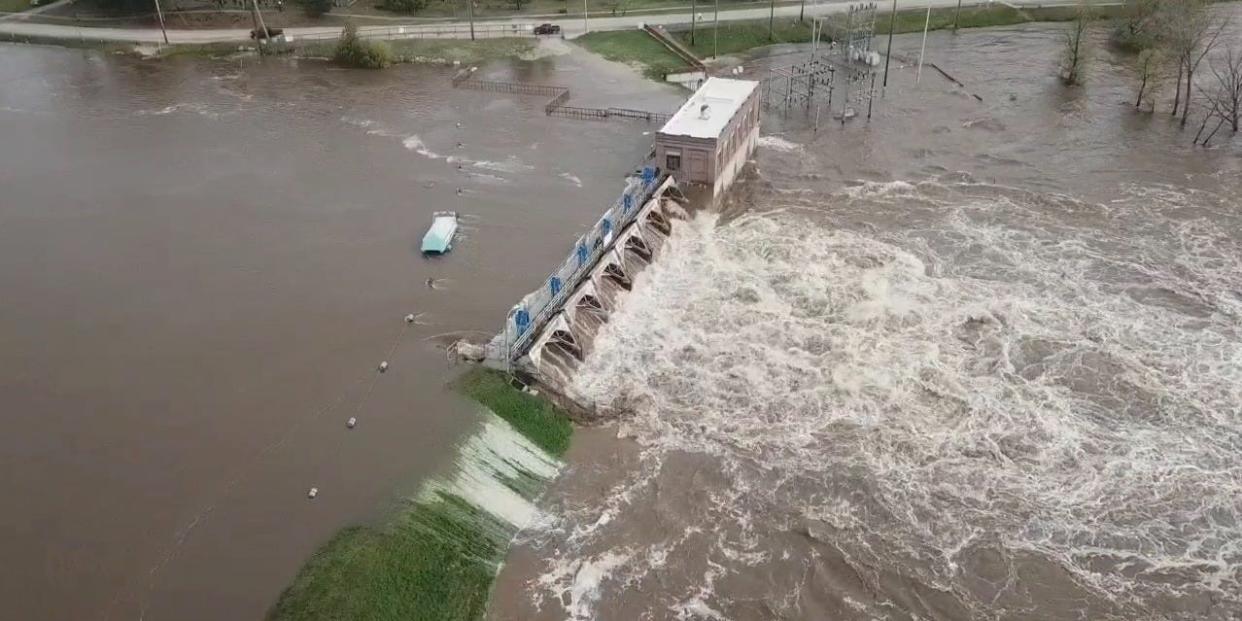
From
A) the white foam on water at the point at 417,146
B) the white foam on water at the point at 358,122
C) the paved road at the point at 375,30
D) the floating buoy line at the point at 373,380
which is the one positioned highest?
the paved road at the point at 375,30

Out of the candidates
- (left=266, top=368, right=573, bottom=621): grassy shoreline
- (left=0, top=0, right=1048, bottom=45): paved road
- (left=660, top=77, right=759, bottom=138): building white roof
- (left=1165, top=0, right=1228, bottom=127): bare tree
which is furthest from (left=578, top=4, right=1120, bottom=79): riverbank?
(left=266, top=368, right=573, bottom=621): grassy shoreline

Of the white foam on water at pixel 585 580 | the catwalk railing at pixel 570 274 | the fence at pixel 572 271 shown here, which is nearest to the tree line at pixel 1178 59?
the catwalk railing at pixel 570 274

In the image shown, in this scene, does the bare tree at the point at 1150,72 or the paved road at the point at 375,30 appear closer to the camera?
the bare tree at the point at 1150,72

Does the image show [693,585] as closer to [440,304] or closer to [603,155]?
[440,304]

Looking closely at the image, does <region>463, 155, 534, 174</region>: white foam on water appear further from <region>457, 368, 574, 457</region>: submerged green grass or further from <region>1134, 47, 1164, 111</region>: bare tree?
<region>1134, 47, 1164, 111</region>: bare tree

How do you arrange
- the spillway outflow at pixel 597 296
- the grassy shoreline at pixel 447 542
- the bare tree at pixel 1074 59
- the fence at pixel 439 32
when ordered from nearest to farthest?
the grassy shoreline at pixel 447 542
the spillway outflow at pixel 597 296
the bare tree at pixel 1074 59
the fence at pixel 439 32

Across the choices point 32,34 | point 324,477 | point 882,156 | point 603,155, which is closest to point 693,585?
point 324,477

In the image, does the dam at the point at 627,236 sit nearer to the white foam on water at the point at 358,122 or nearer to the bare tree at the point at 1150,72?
the white foam on water at the point at 358,122
